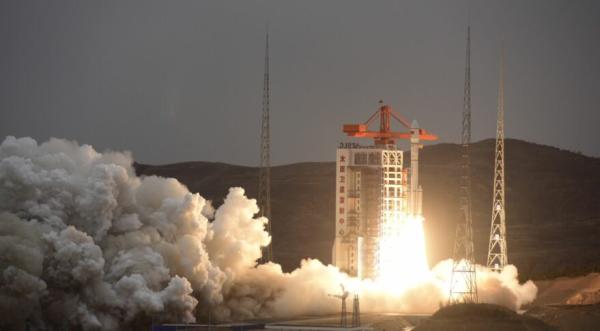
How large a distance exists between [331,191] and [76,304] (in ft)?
352

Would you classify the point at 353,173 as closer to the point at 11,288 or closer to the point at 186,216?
the point at 186,216

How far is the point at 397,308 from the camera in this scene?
8550 cm

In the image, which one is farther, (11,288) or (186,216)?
(186,216)

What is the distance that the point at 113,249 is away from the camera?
72688 mm

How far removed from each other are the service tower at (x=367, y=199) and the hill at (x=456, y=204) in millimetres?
32420

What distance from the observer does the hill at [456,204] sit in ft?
470

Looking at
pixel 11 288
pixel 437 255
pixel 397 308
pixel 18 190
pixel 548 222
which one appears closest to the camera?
pixel 11 288

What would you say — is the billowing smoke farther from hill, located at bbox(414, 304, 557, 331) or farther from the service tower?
hill, located at bbox(414, 304, 557, 331)

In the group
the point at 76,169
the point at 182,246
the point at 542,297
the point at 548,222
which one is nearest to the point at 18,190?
the point at 76,169

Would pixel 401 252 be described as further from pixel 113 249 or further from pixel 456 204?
pixel 456 204

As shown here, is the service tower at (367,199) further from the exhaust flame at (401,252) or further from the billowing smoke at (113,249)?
the billowing smoke at (113,249)

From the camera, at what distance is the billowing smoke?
6788 cm

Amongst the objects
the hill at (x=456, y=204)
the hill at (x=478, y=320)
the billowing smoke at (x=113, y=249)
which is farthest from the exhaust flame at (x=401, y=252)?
the hill at (x=456, y=204)

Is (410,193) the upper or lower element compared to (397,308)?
upper
